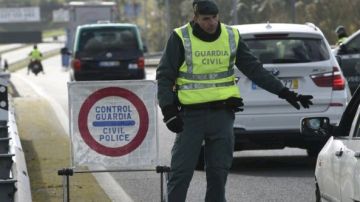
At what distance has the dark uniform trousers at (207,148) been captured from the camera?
319 inches

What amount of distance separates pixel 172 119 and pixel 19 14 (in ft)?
443

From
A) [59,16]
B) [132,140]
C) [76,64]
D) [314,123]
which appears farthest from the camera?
[59,16]

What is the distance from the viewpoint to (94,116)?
31.3 ft

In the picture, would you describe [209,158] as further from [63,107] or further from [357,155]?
[63,107]

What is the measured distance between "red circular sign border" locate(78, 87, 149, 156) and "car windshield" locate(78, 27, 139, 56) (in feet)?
65.6

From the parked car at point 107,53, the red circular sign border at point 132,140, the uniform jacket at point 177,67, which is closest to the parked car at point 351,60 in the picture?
the parked car at point 107,53

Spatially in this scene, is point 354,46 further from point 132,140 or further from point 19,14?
point 19,14

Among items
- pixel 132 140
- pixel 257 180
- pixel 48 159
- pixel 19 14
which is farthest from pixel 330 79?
pixel 19 14

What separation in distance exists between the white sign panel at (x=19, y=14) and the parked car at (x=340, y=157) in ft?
443

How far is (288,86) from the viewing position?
523 inches

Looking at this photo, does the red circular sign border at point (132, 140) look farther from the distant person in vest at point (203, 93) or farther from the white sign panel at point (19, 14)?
the white sign panel at point (19, 14)

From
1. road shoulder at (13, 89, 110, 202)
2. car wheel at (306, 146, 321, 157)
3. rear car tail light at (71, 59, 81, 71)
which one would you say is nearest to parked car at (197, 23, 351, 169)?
car wheel at (306, 146, 321, 157)

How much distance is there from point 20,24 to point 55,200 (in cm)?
13840

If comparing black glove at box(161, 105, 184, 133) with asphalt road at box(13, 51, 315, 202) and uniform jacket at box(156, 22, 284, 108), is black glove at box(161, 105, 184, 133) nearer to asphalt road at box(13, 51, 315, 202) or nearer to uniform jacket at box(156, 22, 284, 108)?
uniform jacket at box(156, 22, 284, 108)
